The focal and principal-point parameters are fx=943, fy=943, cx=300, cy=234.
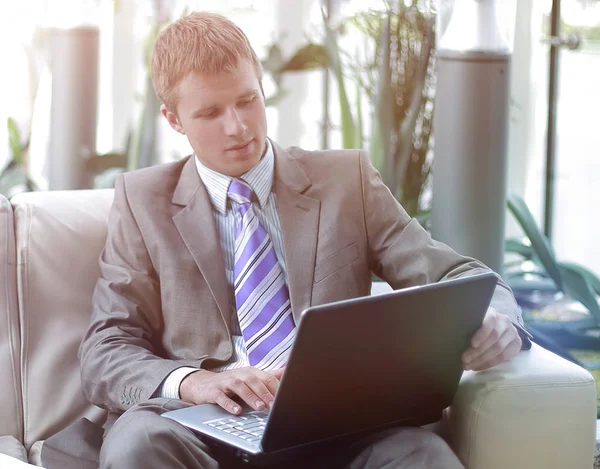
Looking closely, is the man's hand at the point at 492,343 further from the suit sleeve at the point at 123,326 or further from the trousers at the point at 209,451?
the suit sleeve at the point at 123,326

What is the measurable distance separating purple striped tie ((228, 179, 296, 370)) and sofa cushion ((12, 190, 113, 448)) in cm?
34

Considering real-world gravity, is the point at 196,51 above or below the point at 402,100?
above

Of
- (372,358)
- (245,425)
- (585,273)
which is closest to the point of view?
(372,358)

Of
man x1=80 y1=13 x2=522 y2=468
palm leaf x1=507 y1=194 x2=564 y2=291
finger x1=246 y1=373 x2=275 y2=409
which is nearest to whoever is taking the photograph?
finger x1=246 y1=373 x2=275 y2=409

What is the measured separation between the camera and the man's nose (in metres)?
1.78

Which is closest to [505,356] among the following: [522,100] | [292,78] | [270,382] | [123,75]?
[270,382]

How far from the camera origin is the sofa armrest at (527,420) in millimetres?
1591

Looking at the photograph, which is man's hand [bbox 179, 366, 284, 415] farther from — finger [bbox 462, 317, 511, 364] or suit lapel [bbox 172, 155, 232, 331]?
finger [bbox 462, 317, 511, 364]

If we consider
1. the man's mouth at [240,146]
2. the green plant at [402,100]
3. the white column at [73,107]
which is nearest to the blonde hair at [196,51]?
the man's mouth at [240,146]

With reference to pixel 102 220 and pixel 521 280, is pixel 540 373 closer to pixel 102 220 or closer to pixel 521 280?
pixel 102 220

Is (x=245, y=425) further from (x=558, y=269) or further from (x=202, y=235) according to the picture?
(x=558, y=269)

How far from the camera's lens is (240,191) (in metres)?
1.88

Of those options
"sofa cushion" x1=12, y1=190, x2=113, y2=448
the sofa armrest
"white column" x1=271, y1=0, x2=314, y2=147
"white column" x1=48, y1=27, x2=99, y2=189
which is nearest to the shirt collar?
"sofa cushion" x1=12, y1=190, x2=113, y2=448

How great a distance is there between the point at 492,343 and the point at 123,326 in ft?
2.27
